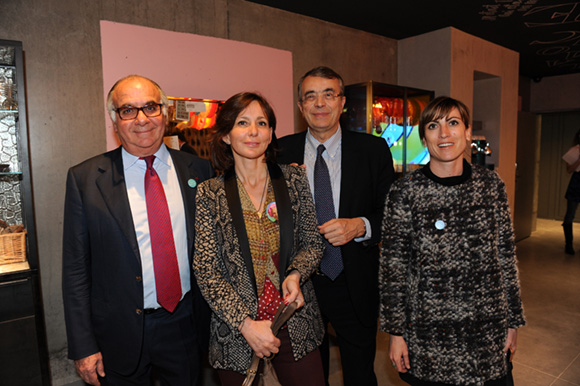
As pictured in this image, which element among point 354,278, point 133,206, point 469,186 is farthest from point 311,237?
point 133,206

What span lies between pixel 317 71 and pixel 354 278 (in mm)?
1083

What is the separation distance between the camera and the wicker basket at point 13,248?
245 centimetres

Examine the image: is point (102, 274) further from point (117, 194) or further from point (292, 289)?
point (292, 289)

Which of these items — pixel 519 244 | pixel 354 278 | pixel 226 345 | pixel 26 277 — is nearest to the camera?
pixel 226 345

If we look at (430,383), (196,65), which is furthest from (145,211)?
(196,65)

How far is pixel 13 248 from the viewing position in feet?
8.11

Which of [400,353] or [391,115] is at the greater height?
[391,115]

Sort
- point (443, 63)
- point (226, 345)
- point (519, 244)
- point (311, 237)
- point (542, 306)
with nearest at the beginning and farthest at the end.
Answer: point (226, 345)
point (311, 237)
point (542, 306)
point (443, 63)
point (519, 244)

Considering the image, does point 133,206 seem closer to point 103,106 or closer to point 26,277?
point 26,277

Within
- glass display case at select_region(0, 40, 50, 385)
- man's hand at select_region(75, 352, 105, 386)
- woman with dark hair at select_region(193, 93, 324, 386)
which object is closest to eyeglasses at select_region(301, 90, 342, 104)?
woman with dark hair at select_region(193, 93, 324, 386)

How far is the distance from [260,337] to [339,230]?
61 centimetres

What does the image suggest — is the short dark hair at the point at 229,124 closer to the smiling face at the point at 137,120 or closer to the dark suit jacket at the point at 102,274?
the smiling face at the point at 137,120

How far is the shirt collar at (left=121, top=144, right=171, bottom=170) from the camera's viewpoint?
1787mm

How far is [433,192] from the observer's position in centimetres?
157
